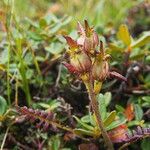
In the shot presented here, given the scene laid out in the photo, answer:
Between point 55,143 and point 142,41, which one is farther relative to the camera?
point 142,41

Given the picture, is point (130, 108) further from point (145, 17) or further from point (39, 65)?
point (145, 17)

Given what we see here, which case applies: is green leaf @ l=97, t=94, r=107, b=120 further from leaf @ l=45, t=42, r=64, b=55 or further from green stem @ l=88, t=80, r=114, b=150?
leaf @ l=45, t=42, r=64, b=55

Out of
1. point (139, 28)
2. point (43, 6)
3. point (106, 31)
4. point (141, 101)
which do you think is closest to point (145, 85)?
point (141, 101)

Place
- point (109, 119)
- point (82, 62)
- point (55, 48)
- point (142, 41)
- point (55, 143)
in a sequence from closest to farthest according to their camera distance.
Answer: point (82, 62)
point (109, 119)
point (55, 143)
point (142, 41)
point (55, 48)

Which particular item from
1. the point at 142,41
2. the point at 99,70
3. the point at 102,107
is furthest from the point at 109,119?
the point at 142,41

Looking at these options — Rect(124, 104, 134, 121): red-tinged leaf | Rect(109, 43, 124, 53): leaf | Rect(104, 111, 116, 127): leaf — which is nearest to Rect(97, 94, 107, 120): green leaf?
Rect(104, 111, 116, 127): leaf

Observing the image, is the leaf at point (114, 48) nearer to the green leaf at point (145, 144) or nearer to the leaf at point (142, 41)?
the leaf at point (142, 41)

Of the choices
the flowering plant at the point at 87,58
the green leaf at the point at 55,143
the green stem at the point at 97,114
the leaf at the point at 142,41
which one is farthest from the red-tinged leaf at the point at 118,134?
the leaf at the point at 142,41

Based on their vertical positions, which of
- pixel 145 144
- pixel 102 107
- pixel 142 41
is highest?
pixel 142 41

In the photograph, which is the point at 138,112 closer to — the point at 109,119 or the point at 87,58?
the point at 109,119
